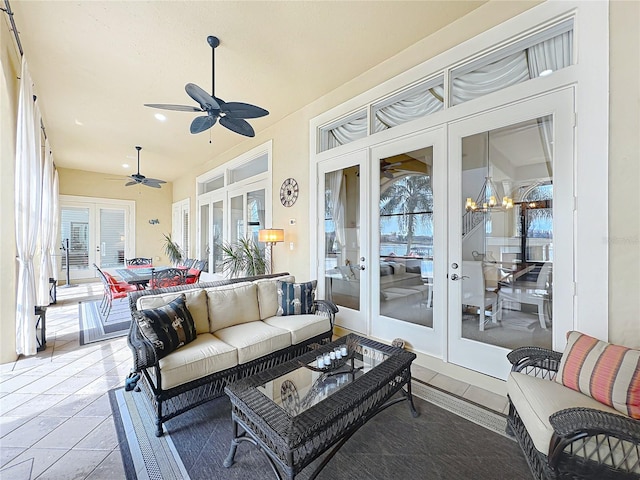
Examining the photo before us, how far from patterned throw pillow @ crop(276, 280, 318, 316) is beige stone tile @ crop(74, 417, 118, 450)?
65.4 inches

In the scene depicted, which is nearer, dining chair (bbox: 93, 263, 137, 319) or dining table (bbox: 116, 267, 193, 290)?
dining chair (bbox: 93, 263, 137, 319)

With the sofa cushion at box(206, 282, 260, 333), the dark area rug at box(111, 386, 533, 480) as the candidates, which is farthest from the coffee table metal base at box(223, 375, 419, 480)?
the sofa cushion at box(206, 282, 260, 333)

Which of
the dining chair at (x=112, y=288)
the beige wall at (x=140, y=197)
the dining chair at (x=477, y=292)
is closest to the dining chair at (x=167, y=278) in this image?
the dining chair at (x=112, y=288)

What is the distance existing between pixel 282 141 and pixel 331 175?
140cm

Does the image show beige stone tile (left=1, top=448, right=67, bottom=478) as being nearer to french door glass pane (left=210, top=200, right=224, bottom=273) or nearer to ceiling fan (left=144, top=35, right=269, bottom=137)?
ceiling fan (left=144, top=35, right=269, bottom=137)

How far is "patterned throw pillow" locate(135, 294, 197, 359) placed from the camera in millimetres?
2068

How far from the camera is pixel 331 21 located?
104 inches

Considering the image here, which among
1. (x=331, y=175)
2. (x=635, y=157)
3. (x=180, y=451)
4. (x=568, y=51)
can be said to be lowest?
(x=180, y=451)

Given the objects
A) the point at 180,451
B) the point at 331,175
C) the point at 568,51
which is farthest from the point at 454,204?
the point at 180,451

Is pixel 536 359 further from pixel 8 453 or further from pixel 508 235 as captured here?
pixel 8 453

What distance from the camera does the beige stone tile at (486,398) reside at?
2.28 m

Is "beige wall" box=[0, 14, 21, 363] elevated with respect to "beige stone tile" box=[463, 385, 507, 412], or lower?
elevated

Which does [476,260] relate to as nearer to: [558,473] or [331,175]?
[558,473]

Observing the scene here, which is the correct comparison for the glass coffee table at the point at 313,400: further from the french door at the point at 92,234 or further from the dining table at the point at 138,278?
the french door at the point at 92,234
